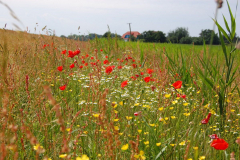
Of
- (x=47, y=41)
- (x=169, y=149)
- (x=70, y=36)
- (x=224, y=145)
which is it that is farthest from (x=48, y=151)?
(x=70, y=36)

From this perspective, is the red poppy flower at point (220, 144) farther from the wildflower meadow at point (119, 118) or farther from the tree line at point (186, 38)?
the tree line at point (186, 38)

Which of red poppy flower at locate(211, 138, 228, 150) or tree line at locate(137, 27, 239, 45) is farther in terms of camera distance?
tree line at locate(137, 27, 239, 45)

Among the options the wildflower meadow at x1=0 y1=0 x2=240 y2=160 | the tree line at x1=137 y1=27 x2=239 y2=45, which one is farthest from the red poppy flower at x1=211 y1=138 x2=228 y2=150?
the tree line at x1=137 y1=27 x2=239 y2=45

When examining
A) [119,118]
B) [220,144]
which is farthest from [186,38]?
[220,144]

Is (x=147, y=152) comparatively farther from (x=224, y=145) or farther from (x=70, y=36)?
(x=70, y=36)

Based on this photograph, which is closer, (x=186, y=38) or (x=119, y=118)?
(x=119, y=118)

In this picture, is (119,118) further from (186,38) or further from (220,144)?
(186,38)

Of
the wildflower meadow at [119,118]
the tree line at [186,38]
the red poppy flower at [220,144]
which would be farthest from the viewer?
the tree line at [186,38]

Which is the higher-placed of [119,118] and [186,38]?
[186,38]

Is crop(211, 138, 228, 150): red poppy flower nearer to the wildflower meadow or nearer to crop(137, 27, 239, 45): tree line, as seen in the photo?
the wildflower meadow

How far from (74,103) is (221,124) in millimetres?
1603

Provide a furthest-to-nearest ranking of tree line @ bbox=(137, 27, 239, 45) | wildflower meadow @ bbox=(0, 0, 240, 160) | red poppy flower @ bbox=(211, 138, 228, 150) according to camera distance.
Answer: tree line @ bbox=(137, 27, 239, 45) → red poppy flower @ bbox=(211, 138, 228, 150) → wildflower meadow @ bbox=(0, 0, 240, 160)

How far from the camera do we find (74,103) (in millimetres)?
2465

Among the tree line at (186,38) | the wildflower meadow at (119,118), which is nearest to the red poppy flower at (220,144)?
the wildflower meadow at (119,118)
